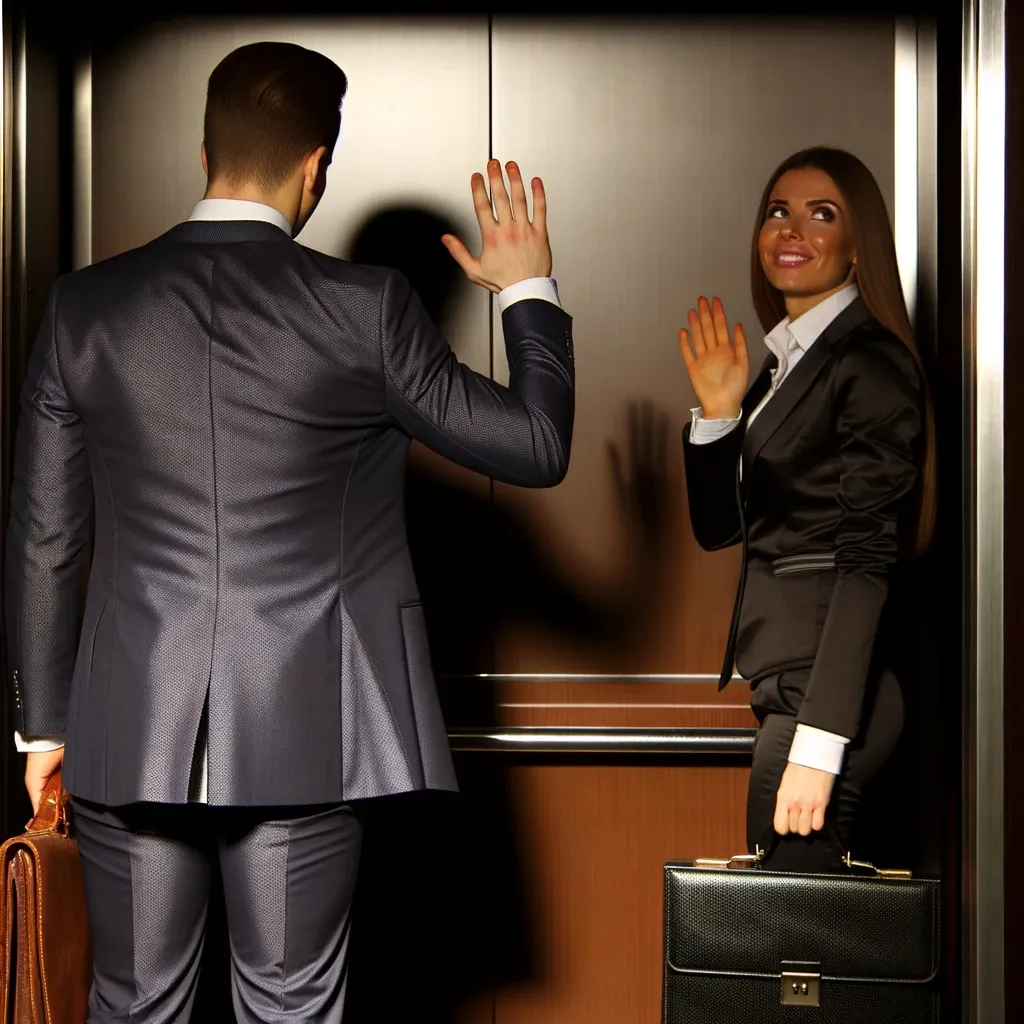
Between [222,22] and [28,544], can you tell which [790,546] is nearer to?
[28,544]

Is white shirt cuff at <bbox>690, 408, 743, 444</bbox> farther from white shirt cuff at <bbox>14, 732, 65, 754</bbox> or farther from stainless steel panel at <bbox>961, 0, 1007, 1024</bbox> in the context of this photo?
white shirt cuff at <bbox>14, 732, 65, 754</bbox>

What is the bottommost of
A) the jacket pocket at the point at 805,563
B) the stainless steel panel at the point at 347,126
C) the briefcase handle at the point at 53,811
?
the briefcase handle at the point at 53,811

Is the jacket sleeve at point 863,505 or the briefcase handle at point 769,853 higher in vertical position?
the jacket sleeve at point 863,505

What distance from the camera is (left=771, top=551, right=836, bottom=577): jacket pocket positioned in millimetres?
2250

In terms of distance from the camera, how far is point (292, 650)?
5.91 ft

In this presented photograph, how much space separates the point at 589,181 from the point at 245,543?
1.30m

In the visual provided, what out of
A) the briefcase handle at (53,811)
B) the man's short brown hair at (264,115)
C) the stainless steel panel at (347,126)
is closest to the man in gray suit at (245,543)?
the man's short brown hair at (264,115)

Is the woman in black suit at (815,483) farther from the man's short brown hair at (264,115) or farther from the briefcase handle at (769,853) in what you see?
the man's short brown hair at (264,115)

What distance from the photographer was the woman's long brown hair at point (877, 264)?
2.28 metres

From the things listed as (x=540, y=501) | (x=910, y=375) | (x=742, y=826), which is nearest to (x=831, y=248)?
(x=910, y=375)

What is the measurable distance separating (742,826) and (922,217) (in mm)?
1241

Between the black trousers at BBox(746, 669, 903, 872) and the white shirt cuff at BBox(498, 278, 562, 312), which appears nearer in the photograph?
the white shirt cuff at BBox(498, 278, 562, 312)

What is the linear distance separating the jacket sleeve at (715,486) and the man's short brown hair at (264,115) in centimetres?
92

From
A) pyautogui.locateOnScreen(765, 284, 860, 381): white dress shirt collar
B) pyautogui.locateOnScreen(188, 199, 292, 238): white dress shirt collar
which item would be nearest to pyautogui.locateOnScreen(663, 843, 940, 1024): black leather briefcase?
pyautogui.locateOnScreen(765, 284, 860, 381): white dress shirt collar
